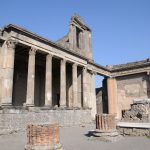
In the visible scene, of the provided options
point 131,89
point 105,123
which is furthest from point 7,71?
point 131,89

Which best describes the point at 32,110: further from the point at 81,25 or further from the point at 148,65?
the point at 148,65

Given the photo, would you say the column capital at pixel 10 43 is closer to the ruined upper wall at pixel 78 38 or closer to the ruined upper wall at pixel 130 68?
the ruined upper wall at pixel 78 38

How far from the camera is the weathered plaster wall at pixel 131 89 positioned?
24.1 m

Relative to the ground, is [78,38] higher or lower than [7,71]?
higher

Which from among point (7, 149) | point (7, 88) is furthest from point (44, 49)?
point (7, 149)

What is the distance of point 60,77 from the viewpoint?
18.0m

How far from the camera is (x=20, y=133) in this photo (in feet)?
40.5

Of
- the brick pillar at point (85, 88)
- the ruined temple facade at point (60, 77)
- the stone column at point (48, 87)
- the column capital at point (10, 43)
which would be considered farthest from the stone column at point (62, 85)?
the column capital at point (10, 43)

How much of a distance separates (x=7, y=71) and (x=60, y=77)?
5720 millimetres

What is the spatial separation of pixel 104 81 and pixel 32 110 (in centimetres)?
1575

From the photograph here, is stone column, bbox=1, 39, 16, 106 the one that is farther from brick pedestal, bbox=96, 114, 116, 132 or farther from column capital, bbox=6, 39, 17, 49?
brick pedestal, bbox=96, 114, 116, 132

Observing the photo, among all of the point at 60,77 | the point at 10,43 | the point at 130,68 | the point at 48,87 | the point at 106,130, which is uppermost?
the point at 130,68

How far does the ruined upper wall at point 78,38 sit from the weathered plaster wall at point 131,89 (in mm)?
5963

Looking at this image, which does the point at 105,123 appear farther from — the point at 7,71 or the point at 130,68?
the point at 130,68
